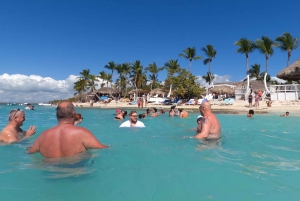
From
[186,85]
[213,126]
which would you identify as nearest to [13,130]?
[213,126]

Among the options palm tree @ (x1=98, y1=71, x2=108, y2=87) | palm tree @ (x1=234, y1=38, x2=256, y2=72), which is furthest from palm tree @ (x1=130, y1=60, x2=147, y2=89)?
palm tree @ (x1=234, y1=38, x2=256, y2=72)

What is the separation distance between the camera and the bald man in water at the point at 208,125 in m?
5.34

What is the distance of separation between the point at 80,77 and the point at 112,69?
9.56m

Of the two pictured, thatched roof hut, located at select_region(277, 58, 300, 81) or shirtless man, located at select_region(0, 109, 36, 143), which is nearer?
shirtless man, located at select_region(0, 109, 36, 143)

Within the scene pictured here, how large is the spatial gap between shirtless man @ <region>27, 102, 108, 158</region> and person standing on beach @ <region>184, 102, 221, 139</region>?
2.96 m

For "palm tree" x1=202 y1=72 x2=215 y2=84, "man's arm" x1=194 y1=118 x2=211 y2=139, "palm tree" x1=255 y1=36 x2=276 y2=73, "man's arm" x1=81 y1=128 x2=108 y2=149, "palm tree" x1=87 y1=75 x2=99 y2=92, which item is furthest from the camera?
"palm tree" x1=87 y1=75 x2=99 y2=92

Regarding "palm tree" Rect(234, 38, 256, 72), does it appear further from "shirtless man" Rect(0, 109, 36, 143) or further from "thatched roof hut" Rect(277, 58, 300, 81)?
"shirtless man" Rect(0, 109, 36, 143)

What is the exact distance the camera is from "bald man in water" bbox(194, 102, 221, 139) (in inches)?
210

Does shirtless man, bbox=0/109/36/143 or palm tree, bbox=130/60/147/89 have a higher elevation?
palm tree, bbox=130/60/147/89

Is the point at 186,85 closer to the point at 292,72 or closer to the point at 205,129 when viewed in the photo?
the point at 292,72

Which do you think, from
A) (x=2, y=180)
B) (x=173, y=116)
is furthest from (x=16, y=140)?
(x=173, y=116)

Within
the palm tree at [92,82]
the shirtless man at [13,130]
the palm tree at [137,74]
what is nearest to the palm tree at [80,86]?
the palm tree at [92,82]

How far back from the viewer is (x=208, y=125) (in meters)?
5.44

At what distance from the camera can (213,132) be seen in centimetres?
562
